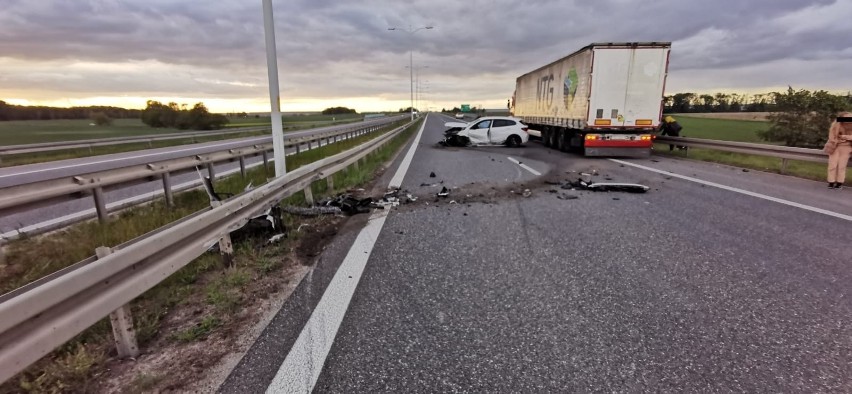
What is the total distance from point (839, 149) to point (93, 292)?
12.1 m

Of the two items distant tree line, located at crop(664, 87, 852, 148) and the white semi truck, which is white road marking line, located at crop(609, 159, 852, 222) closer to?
the white semi truck

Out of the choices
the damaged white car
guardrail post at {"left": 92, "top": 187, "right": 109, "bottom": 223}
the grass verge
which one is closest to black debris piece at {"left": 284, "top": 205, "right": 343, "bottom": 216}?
guardrail post at {"left": 92, "top": 187, "right": 109, "bottom": 223}

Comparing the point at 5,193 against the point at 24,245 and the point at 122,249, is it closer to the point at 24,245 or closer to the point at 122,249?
the point at 24,245

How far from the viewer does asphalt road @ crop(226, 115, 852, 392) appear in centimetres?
257

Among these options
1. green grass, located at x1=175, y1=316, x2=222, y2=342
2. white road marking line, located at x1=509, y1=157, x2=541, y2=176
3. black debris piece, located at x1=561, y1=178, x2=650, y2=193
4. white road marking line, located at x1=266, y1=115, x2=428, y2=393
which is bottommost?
green grass, located at x1=175, y1=316, x2=222, y2=342

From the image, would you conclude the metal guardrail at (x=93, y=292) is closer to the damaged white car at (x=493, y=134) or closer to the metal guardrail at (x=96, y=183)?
the metal guardrail at (x=96, y=183)

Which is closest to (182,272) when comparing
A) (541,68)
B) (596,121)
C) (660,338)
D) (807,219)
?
(660,338)

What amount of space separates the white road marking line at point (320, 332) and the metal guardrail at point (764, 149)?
10959mm

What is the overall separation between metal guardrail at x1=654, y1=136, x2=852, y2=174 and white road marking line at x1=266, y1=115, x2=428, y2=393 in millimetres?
10959

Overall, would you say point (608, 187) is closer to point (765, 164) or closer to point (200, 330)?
point (200, 330)

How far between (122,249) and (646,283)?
403cm

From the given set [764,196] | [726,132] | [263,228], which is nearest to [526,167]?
[764,196]

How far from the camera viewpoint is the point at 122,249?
2.64m

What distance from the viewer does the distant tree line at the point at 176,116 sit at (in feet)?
169
